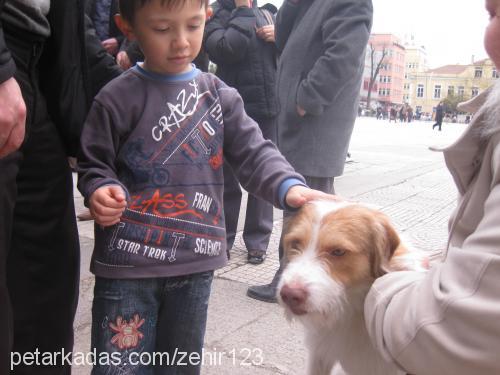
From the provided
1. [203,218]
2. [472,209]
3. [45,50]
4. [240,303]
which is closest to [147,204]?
[203,218]

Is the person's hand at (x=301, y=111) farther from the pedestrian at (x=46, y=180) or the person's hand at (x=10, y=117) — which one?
the person's hand at (x=10, y=117)

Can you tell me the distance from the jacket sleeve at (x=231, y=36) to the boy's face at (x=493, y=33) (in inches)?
117

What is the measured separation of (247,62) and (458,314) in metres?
3.47

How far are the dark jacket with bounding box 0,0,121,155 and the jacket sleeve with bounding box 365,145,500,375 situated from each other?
1.32 metres

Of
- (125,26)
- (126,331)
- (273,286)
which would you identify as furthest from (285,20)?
(126,331)

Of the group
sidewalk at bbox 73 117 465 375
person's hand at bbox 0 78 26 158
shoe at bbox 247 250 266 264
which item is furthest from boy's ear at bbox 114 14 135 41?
shoe at bbox 247 250 266 264

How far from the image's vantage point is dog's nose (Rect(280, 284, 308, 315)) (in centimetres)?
157

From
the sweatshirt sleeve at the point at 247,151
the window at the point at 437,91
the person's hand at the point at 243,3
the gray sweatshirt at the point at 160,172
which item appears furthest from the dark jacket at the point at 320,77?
the window at the point at 437,91

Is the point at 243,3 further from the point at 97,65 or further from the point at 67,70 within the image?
the point at 67,70

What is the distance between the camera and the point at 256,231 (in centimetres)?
455

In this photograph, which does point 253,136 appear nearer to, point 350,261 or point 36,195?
point 350,261

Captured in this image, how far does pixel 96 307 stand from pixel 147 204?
1.32 ft

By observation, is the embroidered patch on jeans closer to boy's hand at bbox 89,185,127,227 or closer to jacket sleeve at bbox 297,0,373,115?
boy's hand at bbox 89,185,127,227

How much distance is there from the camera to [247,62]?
423cm
